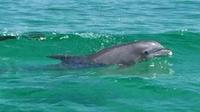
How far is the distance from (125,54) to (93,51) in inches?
96.9

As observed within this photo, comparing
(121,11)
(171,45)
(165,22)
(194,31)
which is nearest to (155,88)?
(171,45)

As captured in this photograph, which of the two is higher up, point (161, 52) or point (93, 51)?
point (161, 52)

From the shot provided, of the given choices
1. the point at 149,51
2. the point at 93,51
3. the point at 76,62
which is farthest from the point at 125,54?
the point at 93,51

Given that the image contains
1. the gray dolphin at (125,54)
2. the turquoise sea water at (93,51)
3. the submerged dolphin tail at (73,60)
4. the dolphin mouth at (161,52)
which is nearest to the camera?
the turquoise sea water at (93,51)

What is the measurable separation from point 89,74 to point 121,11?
10533 millimetres

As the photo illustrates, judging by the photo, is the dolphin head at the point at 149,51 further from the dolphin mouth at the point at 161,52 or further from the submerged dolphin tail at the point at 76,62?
the submerged dolphin tail at the point at 76,62

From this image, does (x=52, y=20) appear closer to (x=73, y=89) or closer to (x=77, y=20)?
(x=77, y=20)

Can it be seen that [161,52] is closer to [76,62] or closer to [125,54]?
[125,54]

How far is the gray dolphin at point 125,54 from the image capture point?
14164mm

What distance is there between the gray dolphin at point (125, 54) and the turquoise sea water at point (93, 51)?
0.21 metres

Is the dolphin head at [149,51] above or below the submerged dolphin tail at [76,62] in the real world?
above

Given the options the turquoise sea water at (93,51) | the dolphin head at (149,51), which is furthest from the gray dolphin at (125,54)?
the turquoise sea water at (93,51)

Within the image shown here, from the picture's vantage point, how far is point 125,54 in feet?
47.0

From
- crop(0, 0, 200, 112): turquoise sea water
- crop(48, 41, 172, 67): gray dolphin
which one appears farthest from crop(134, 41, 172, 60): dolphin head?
crop(0, 0, 200, 112): turquoise sea water
